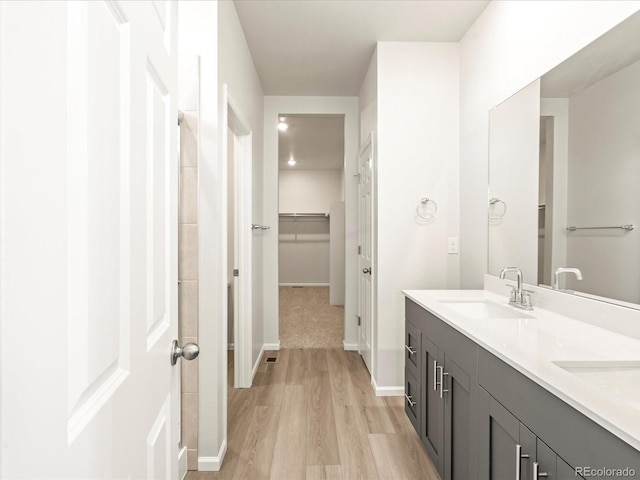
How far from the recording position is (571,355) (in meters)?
1.12

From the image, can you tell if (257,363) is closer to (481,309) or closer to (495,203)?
(481,309)

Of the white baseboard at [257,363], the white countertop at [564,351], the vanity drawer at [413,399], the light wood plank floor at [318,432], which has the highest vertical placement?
the white countertop at [564,351]

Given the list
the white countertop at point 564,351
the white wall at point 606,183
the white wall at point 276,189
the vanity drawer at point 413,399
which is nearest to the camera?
the white countertop at point 564,351

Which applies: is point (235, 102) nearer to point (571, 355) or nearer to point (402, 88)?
point (402, 88)

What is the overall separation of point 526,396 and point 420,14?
2.46 m

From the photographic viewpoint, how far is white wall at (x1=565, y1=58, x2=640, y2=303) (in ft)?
4.31

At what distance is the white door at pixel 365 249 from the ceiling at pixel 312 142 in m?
0.94

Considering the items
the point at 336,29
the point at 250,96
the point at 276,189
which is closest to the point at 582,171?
the point at 336,29

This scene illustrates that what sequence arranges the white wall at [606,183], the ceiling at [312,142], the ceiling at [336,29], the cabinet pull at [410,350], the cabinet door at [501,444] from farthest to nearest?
the ceiling at [312,142] → the ceiling at [336,29] → the cabinet pull at [410,350] → the white wall at [606,183] → the cabinet door at [501,444]

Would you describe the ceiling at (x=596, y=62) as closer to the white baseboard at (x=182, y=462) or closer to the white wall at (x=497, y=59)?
the white wall at (x=497, y=59)

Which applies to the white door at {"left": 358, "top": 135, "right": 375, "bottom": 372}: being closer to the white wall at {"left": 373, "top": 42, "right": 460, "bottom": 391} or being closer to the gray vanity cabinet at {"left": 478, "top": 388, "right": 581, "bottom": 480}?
the white wall at {"left": 373, "top": 42, "right": 460, "bottom": 391}

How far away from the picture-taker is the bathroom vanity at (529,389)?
807 millimetres

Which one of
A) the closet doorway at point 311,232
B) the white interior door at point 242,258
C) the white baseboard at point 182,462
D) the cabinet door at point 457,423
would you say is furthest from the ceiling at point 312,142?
the white baseboard at point 182,462

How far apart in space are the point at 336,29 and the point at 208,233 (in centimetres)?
182
